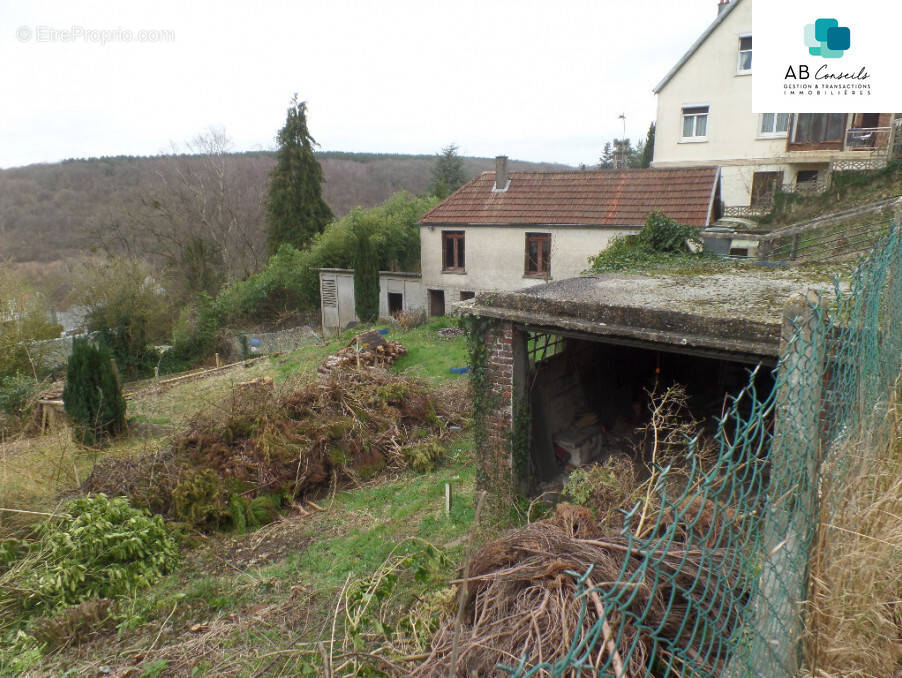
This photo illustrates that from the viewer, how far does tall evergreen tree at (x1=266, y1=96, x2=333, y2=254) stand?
38.5 m

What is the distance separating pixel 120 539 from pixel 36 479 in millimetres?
2522

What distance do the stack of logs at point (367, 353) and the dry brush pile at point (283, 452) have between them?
302 cm

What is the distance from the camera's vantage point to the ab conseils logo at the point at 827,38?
1845cm

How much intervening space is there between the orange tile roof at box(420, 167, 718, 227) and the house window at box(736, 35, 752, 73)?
8.02 m

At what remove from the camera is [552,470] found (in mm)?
7793

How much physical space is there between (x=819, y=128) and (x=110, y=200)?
47.7 meters

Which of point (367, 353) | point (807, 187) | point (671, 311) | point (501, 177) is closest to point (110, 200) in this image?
point (501, 177)

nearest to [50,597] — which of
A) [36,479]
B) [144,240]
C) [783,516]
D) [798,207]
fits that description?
[36,479]

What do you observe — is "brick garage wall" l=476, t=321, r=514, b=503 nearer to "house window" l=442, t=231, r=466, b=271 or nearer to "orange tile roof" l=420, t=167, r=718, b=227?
"orange tile roof" l=420, t=167, r=718, b=227

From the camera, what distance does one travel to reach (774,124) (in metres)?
22.7

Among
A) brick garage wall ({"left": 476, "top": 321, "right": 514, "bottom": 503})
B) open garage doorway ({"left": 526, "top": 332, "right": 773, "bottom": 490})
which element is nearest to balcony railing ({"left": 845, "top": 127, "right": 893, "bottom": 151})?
open garage doorway ({"left": 526, "top": 332, "right": 773, "bottom": 490})

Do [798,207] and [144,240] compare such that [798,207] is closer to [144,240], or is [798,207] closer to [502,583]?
[502,583]

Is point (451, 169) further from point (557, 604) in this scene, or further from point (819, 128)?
point (557, 604)

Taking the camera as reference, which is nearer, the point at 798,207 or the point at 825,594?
the point at 825,594
